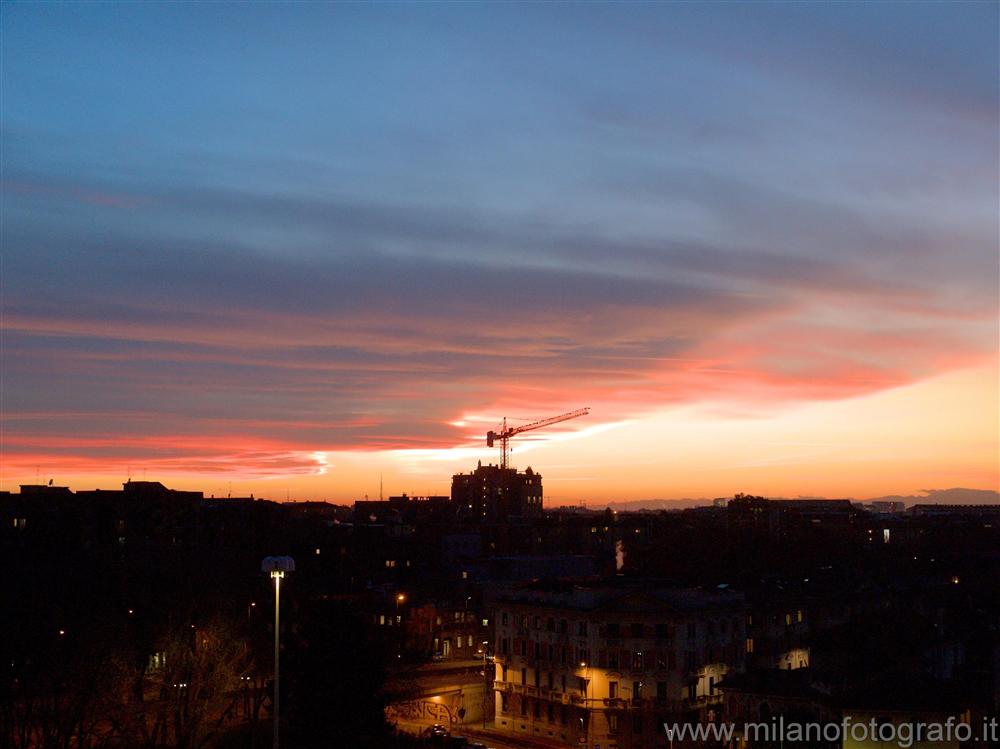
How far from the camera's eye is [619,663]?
5262 cm

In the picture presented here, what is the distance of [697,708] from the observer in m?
51.8

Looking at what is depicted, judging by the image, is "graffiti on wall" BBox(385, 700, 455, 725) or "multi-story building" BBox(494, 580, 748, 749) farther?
"multi-story building" BBox(494, 580, 748, 749)

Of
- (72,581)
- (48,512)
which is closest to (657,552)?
(48,512)

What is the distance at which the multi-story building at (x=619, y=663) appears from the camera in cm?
5153

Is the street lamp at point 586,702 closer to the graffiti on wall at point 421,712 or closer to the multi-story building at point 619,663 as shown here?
the multi-story building at point 619,663

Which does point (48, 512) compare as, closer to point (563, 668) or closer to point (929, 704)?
point (563, 668)

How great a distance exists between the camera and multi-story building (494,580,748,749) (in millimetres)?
51531

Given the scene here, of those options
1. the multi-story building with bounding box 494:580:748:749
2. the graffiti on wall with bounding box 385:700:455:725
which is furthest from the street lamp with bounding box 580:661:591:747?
the graffiti on wall with bounding box 385:700:455:725

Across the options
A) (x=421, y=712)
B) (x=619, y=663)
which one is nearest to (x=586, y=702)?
(x=619, y=663)

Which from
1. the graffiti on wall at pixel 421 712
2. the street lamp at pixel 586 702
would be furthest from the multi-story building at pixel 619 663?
the graffiti on wall at pixel 421 712

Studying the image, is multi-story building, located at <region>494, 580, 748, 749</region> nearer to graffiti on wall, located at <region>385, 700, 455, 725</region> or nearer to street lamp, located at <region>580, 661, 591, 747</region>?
street lamp, located at <region>580, 661, 591, 747</region>

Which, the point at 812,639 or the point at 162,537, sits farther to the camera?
the point at 162,537

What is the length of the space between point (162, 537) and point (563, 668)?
5426cm

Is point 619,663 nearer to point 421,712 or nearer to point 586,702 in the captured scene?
point 586,702
